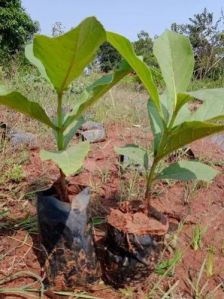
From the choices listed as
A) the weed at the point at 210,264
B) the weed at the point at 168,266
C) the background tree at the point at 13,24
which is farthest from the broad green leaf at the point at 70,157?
the background tree at the point at 13,24

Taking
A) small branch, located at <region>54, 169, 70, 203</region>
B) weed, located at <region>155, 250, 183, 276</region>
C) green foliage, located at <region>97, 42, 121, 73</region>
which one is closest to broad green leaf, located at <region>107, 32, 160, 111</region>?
small branch, located at <region>54, 169, 70, 203</region>

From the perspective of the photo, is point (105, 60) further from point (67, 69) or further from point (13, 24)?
point (67, 69)

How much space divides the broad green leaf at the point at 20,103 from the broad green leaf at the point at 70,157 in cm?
17

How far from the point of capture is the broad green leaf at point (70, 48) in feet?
2.75

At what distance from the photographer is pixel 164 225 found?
1.27m

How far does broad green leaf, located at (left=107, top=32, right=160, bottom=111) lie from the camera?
0.94m

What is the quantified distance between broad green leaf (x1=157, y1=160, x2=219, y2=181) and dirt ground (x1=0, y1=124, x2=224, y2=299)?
335 mm

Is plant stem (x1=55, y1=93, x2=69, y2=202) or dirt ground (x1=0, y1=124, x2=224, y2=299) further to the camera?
dirt ground (x1=0, y1=124, x2=224, y2=299)

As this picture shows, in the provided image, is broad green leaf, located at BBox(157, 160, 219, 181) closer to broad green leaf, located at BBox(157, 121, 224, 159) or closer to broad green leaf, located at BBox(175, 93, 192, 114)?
broad green leaf, located at BBox(157, 121, 224, 159)

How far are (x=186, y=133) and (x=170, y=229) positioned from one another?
0.72m

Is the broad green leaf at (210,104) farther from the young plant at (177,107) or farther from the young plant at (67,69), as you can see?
the young plant at (67,69)

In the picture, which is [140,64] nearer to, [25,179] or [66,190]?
[66,190]

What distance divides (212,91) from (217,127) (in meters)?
0.22

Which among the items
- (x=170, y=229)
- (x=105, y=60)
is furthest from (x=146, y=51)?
(x=170, y=229)
